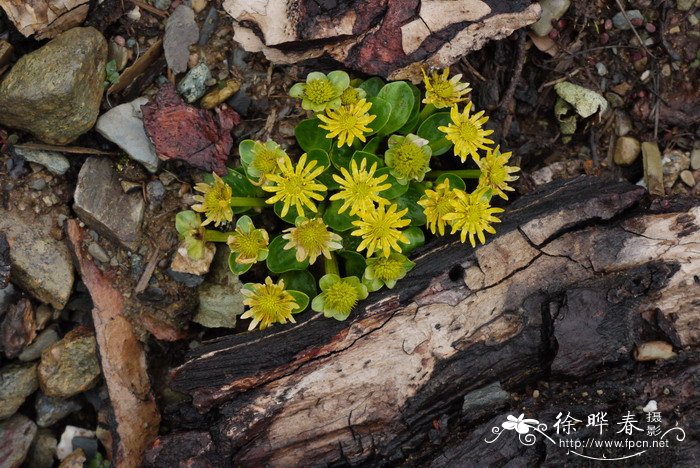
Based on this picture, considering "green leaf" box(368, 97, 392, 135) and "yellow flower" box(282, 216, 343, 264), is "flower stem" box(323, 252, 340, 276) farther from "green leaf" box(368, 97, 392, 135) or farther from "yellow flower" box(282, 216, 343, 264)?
"green leaf" box(368, 97, 392, 135)

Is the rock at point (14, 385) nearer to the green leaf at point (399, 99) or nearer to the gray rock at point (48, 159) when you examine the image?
the gray rock at point (48, 159)

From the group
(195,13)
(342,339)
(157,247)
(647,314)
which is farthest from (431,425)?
(195,13)

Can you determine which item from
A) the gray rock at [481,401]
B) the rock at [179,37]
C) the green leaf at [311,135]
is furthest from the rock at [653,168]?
the rock at [179,37]

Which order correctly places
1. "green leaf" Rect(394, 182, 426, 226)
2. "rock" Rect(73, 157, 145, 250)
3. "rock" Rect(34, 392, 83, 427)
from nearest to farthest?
"green leaf" Rect(394, 182, 426, 226) < "rock" Rect(73, 157, 145, 250) < "rock" Rect(34, 392, 83, 427)

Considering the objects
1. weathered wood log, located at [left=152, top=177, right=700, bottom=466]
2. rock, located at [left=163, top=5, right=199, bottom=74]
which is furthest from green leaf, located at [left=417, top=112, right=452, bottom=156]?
rock, located at [left=163, top=5, right=199, bottom=74]

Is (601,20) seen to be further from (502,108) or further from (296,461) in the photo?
(296,461)

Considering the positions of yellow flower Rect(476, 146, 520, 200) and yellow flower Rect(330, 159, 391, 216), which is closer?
yellow flower Rect(330, 159, 391, 216)
